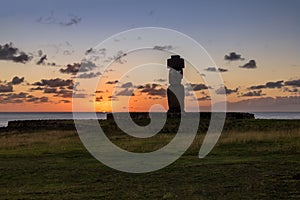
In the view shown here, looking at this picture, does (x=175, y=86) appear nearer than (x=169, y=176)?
No

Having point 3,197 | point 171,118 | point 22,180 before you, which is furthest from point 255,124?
point 3,197

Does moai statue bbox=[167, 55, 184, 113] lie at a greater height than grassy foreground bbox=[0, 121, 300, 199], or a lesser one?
greater

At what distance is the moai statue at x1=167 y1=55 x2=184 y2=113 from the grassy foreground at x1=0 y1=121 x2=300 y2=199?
77.7ft

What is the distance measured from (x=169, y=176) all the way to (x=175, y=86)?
3618cm

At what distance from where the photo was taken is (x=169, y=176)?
19.5m

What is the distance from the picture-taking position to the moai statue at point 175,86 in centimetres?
5469

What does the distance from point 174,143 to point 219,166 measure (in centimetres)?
1236

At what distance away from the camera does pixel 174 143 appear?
3431 cm

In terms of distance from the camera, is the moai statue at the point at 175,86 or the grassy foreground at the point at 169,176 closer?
the grassy foreground at the point at 169,176

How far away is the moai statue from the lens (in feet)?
179

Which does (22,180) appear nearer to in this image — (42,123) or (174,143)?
(174,143)

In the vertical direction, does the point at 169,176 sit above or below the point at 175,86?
below

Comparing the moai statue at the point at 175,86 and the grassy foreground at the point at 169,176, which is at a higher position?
the moai statue at the point at 175,86

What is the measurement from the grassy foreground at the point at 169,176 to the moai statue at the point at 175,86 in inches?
933
